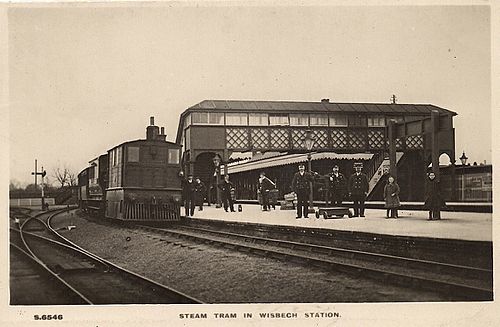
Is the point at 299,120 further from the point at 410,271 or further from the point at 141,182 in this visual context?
the point at 141,182

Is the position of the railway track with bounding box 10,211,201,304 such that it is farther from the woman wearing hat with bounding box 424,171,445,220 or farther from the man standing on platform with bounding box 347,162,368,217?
the man standing on platform with bounding box 347,162,368,217

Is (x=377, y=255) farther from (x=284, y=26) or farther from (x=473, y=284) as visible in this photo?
(x=284, y=26)

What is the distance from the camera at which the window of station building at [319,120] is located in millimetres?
6004

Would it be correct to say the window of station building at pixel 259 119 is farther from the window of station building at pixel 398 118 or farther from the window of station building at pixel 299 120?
the window of station building at pixel 398 118

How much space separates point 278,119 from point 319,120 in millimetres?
609

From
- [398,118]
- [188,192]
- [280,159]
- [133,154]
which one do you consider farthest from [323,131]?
[280,159]

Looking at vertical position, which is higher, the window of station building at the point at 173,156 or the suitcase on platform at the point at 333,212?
the window of station building at the point at 173,156

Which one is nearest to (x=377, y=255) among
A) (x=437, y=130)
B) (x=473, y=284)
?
(x=473, y=284)

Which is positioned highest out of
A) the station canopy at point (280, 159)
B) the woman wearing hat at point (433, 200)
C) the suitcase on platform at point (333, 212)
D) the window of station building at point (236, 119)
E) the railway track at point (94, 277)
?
the window of station building at point (236, 119)

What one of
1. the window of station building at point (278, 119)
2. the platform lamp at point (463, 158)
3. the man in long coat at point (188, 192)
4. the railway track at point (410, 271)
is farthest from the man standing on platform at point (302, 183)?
the platform lamp at point (463, 158)

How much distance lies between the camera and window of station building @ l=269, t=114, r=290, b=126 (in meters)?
6.37

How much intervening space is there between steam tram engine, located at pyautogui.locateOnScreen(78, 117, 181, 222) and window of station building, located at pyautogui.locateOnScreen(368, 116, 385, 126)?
9.94 ft

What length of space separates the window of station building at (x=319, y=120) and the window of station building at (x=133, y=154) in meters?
3.11

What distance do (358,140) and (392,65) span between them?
1.87 meters
